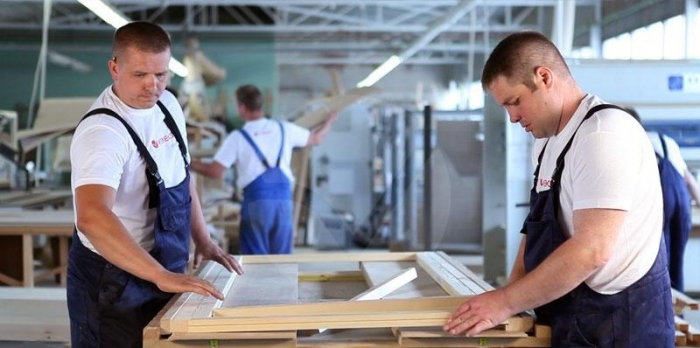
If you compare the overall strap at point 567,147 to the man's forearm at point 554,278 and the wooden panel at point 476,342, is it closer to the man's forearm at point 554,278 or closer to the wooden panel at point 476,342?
the man's forearm at point 554,278

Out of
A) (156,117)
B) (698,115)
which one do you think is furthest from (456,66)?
(156,117)

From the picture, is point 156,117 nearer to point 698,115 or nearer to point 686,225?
point 686,225

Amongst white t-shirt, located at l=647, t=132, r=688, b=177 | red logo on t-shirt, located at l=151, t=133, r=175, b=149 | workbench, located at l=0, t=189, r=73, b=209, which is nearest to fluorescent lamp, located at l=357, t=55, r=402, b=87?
workbench, located at l=0, t=189, r=73, b=209

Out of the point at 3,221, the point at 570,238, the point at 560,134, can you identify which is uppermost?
the point at 560,134

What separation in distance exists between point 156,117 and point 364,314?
104 cm

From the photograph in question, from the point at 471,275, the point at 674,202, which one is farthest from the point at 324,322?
the point at 674,202

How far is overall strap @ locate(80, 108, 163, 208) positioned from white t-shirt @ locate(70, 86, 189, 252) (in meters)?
0.01

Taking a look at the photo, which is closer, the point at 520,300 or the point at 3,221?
the point at 520,300

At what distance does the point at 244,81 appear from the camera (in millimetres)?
16297

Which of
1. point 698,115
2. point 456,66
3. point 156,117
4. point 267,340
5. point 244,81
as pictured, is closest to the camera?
point 267,340

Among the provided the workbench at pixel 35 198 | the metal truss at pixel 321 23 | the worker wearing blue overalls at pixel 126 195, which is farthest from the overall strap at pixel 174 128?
the metal truss at pixel 321 23

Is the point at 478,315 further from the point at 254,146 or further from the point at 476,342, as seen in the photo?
the point at 254,146

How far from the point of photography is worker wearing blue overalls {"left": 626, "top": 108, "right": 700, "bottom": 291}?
5207 mm

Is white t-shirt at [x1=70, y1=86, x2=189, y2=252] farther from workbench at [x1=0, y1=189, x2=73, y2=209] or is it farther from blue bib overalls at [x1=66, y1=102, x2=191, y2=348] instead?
workbench at [x1=0, y1=189, x2=73, y2=209]
